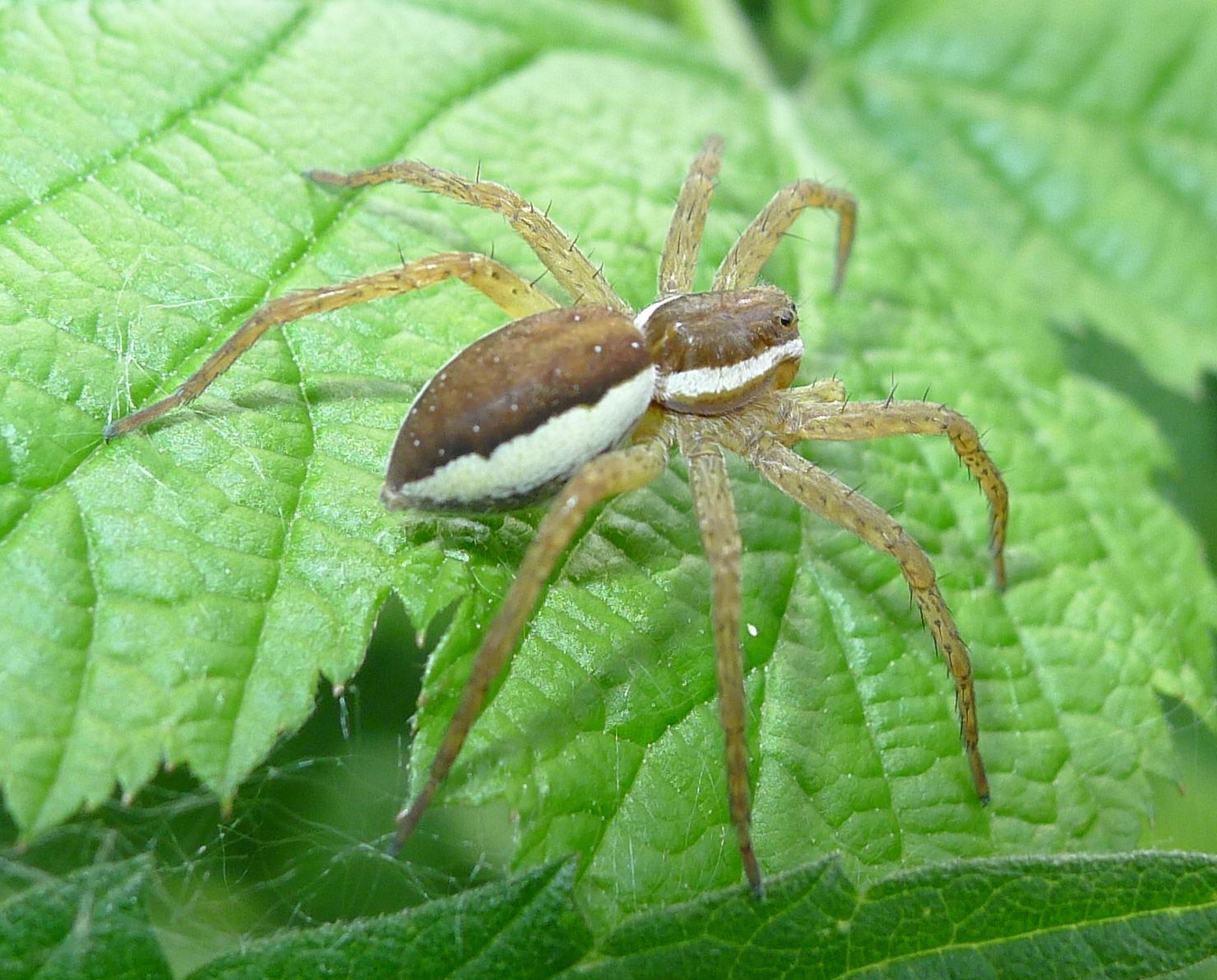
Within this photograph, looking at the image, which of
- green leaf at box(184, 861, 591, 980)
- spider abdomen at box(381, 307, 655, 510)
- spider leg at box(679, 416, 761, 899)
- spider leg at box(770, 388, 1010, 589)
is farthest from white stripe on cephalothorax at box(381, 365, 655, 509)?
green leaf at box(184, 861, 591, 980)

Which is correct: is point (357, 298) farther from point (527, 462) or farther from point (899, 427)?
point (899, 427)

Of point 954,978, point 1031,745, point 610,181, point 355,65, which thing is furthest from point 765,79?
point 954,978

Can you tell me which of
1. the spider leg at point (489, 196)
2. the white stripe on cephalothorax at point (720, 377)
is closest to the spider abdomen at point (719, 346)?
the white stripe on cephalothorax at point (720, 377)

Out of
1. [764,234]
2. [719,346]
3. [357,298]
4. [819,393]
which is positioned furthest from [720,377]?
[357,298]

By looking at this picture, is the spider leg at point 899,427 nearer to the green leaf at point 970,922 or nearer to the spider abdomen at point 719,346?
the spider abdomen at point 719,346

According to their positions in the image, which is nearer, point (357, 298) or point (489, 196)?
point (357, 298)

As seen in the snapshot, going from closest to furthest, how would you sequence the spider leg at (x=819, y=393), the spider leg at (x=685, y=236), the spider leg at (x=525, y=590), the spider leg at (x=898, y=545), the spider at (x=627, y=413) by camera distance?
the spider leg at (x=525, y=590), the spider at (x=627, y=413), the spider leg at (x=898, y=545), the spider leg at (x=819, y=393), the spider leg at (x=685, y=236)

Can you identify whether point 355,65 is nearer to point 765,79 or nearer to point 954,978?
point 765,79
